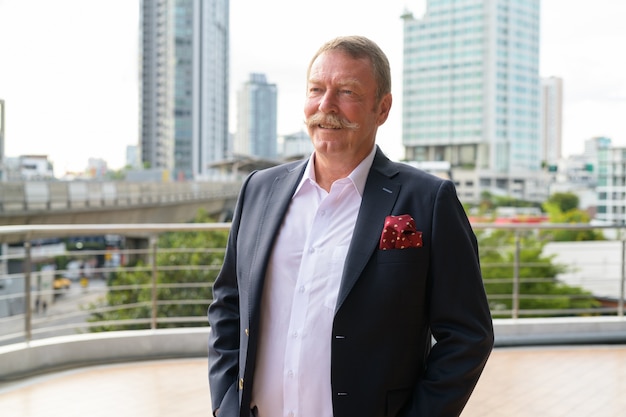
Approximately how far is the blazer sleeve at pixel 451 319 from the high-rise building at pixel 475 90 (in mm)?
93702

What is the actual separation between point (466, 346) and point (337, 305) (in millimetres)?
256

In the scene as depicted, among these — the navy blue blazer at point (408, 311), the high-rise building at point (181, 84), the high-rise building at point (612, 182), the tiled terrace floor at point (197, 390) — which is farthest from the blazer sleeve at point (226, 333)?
the high-rise building at point (181, 84)

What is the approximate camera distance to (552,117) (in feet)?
411

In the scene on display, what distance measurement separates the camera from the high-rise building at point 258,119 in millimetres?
104750

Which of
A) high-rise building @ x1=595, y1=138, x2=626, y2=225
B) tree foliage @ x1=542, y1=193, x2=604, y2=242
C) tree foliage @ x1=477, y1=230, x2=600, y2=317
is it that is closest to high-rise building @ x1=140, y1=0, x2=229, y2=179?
high-rise building @ x1=595, y1=138, x2=626, y2=225

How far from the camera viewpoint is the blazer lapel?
4.09ft

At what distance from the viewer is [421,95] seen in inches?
3937

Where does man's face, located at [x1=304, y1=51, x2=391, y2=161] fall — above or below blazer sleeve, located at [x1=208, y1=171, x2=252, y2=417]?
above

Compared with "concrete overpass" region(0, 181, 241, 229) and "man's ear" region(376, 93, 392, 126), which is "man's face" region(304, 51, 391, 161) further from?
"concrete overpass" region(0, 181, 241, 229)

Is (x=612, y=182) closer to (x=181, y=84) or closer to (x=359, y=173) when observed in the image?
(x=181, y=84)

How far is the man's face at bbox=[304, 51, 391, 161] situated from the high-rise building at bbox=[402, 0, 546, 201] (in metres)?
93.7

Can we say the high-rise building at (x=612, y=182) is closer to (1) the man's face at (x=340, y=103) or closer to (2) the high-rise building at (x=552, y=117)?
(1) the man's face at (x=340, y=103)

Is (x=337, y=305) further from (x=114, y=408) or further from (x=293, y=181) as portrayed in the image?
(x=114, y=408)

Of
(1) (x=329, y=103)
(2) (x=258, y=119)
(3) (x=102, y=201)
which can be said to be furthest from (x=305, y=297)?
(2) (x=258, y=119)
